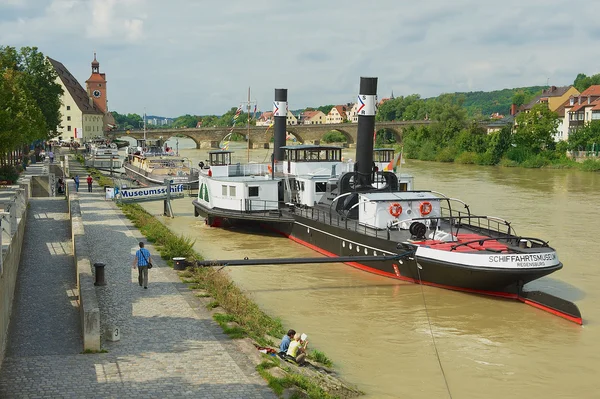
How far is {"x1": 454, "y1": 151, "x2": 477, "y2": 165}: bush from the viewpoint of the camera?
A: 3322 inches

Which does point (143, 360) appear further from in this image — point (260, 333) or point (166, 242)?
point (166, 242)

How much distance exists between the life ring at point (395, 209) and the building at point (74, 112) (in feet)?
309

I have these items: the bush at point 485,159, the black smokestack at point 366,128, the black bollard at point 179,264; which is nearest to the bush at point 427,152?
the bush at point 485,159

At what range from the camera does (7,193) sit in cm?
3341

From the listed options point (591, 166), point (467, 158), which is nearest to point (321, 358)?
point (591, 166)

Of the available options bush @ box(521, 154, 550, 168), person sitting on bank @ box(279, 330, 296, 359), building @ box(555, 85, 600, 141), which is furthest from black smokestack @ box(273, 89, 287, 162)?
building @ box(555, 85, 600, 141)

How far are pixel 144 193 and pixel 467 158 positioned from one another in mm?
56487

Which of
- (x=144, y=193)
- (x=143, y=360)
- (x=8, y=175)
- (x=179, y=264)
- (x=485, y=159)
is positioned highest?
(x=485, y=159)

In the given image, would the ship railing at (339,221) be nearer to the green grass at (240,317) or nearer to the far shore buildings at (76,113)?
the green grass at (240,317)

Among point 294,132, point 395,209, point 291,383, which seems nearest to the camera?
point 291,383

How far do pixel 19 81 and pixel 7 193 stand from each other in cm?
1927

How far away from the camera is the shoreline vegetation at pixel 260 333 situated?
1159cm

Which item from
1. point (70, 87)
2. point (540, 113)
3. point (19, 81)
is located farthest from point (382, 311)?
point (70, 87)

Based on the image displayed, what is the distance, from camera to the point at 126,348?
13.2 meters
